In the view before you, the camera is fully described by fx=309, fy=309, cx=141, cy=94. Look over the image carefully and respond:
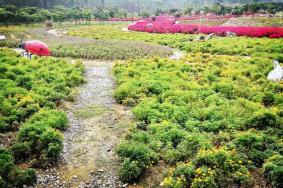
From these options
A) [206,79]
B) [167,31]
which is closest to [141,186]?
[206,79]

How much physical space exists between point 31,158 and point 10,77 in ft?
27.6

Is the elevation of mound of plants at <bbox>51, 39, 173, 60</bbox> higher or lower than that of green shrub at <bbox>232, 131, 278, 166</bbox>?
higher

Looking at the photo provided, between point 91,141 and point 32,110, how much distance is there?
11.6 ft

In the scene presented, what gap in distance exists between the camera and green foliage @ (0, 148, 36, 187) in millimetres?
9062

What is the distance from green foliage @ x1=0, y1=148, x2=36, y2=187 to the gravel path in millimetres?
367

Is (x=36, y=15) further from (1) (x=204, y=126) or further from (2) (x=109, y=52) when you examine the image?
(1) (x=204, y=126)

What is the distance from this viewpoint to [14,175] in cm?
922

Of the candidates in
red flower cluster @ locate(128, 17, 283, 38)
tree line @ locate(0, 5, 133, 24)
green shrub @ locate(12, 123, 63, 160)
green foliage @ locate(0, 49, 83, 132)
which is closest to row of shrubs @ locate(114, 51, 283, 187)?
green shrub @ locate(12, 123, 63, 160)

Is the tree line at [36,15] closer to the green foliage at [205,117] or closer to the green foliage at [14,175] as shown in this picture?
the green foliage at [205,117]

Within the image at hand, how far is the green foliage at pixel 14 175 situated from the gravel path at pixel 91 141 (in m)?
0.37

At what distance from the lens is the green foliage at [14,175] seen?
9062mm

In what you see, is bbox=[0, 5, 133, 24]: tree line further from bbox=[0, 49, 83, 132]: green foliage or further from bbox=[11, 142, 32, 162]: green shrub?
bbox=[11, 142, 32, 162]: green shrub

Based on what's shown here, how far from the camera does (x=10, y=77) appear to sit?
1745 cm

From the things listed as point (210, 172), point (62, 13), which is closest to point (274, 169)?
point (210, 172)
